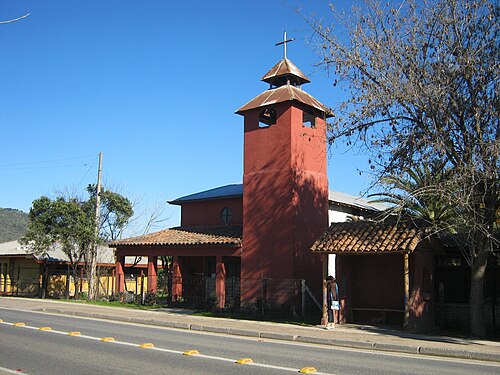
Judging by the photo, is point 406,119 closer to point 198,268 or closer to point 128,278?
point 198,268

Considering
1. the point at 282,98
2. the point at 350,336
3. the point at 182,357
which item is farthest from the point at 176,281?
the point at 182,357

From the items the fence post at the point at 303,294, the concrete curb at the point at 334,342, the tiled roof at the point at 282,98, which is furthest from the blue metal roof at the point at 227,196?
the concrete curb at the point at 334,342

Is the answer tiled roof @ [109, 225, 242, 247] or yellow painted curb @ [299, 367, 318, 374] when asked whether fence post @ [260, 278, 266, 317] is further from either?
yellow painted curb @ [299, 367, 318, 374]

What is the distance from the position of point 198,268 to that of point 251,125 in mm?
9581

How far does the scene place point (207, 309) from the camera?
80.9 ft

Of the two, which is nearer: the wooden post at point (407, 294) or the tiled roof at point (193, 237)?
the wooden post at point (407, 294)

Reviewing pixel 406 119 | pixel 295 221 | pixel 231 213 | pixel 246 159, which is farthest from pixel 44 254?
pixel 406 119

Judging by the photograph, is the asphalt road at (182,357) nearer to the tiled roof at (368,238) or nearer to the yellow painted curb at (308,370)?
the yellow painted curb at (308,370)

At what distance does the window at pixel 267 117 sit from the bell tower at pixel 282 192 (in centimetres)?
6

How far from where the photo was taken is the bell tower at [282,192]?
23.2 metres

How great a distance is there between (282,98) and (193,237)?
330 inches

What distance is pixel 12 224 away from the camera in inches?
3728

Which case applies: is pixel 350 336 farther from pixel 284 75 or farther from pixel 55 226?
pixel 55 226

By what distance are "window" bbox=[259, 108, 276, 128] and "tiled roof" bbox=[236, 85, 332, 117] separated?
1.74 ft
